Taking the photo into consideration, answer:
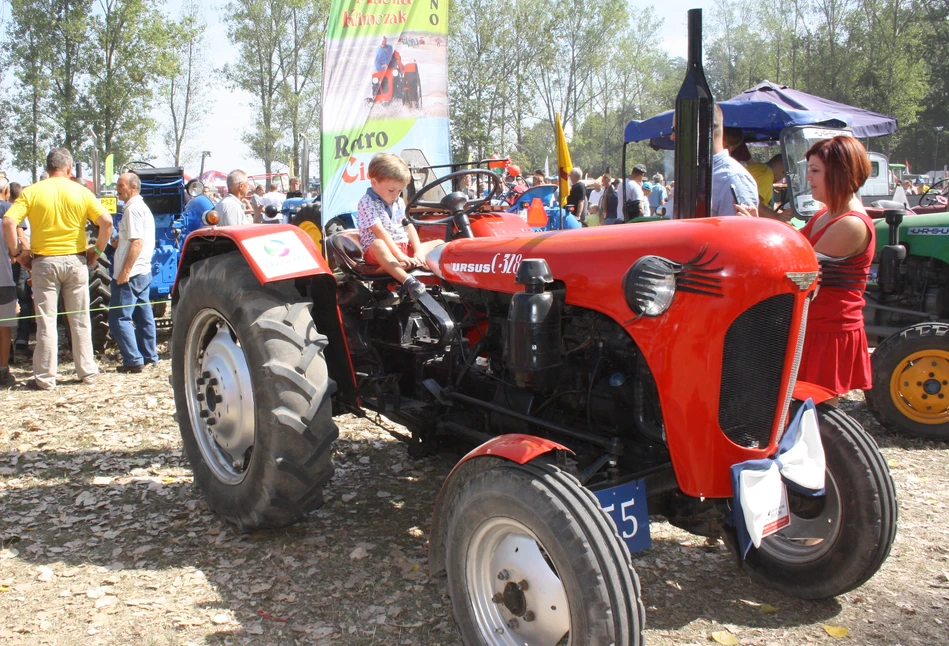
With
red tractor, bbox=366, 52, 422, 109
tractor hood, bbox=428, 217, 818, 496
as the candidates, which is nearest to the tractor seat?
tractor hood, bbox=428, 217, 818, 496

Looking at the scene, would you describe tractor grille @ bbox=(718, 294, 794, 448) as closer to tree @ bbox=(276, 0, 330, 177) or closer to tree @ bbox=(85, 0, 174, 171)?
tree @ bbox=(85, 0, 174, 171)

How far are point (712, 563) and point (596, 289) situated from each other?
4.76 feet

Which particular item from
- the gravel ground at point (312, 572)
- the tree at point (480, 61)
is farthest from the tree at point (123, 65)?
the gravel ground at point (312, 572)

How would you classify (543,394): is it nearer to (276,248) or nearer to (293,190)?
(276,248)

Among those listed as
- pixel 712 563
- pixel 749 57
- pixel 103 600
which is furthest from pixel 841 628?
pixel 749 57

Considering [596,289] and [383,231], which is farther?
[383,231]

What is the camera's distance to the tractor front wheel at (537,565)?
6.47 ft

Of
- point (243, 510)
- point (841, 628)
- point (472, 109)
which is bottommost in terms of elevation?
point (841, 628)

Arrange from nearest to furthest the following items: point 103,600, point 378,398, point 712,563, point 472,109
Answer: point 103,600 < point 712,563 < point 378,398 < point 472,109

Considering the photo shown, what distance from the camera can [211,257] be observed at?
11.6 ft

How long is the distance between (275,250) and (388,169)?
761 mm

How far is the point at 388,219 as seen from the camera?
3770mm

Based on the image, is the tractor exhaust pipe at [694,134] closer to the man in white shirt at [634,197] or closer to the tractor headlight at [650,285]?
the tractor headlight at [650,285]

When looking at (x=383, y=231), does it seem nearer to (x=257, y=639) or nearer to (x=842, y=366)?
(x=257, y=639)
